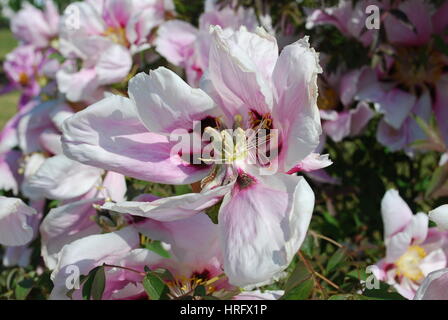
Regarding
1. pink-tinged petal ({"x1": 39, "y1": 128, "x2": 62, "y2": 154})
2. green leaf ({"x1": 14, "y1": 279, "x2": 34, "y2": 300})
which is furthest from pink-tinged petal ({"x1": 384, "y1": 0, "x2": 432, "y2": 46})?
green leaf ({"x1": 14, "y1": 279, "x2": 34, "y2": 300})

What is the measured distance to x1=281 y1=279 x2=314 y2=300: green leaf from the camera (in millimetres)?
756

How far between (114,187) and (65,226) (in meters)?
0.12

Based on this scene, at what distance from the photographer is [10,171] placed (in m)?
1.50

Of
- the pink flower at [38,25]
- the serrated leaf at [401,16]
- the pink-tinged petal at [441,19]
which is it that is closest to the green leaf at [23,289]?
the serrated leaf at [401,16]

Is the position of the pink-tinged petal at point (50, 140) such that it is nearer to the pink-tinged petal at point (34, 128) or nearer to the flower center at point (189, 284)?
the pink-tinged petal at point (34, 128)

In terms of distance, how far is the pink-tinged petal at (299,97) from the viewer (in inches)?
25.9

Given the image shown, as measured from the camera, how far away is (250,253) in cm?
65

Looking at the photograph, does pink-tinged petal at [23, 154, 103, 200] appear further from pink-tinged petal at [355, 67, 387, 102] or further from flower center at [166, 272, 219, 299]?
pink-tinged petal at [355, 67, 387, 102]

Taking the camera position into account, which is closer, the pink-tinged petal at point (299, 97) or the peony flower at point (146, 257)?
the pink-tinged petal at point (299, 97)

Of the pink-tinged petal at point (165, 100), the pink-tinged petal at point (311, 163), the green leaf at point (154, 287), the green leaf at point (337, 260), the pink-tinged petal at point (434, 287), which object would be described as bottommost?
the green leaf at point (337, 260)

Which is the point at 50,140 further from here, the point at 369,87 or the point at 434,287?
the point at 434,287

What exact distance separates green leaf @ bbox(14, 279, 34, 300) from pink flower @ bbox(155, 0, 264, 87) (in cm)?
51

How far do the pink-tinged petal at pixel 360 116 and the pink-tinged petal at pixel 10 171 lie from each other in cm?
82
